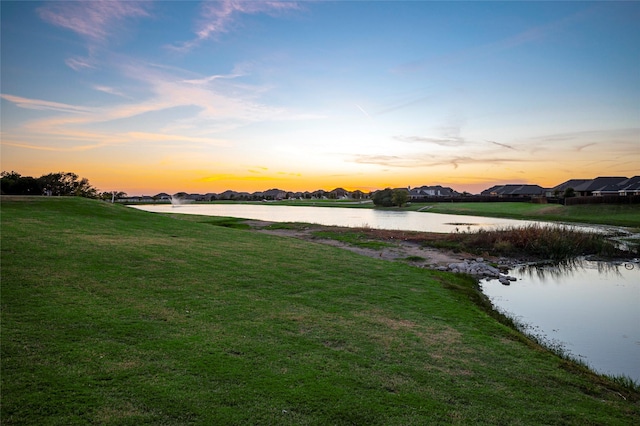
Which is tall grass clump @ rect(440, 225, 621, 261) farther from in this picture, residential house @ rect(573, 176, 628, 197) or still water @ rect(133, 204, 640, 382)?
residential house @ rect(573, 176, 628, 197)

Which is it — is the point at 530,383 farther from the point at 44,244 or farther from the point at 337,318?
the point at 44,244

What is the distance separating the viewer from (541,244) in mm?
28156

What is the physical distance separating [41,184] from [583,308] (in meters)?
54.7

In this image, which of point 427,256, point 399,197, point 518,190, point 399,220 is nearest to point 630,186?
point 518,190

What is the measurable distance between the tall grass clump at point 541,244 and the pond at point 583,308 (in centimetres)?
308

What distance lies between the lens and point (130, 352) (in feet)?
23.2

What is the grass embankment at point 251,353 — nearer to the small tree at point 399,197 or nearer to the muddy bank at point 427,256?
the muddy bank at point 427,256

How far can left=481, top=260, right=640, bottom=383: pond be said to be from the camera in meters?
10.5

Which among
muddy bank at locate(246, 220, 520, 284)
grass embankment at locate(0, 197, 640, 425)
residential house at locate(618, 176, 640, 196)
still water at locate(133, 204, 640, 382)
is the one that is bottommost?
still water at locate(133, 204, 640, 382)

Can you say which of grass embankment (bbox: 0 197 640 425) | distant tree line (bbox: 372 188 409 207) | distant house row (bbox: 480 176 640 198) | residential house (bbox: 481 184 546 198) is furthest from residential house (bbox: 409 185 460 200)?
grass embankment (bbox: 0 197 640 425)

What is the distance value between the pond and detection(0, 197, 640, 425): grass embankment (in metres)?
2.05

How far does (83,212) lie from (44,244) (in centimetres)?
1148

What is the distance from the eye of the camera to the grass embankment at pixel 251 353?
5715mm

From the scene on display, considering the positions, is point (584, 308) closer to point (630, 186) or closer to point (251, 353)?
point (251, 353)
